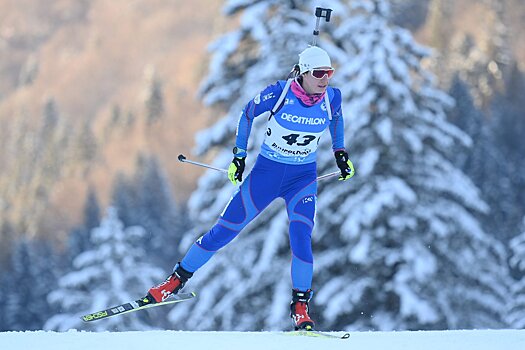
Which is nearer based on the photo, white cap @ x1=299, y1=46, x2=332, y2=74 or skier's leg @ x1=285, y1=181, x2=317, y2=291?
white cap @ x1=299, y1=46, x2=332, y2=74

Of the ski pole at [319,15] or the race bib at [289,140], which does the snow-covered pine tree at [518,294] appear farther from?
the race bib at [289,140]

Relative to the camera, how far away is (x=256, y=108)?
816cm

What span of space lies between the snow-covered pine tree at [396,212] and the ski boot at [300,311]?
24.3 feet

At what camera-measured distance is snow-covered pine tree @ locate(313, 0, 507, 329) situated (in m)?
15.6

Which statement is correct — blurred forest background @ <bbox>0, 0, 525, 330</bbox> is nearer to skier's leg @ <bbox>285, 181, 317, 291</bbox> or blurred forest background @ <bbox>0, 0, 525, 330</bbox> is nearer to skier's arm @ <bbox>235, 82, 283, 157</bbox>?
skier's leg @ <bbox>285, 181, 317, 291</bbox>

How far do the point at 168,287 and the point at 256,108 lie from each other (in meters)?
1.95

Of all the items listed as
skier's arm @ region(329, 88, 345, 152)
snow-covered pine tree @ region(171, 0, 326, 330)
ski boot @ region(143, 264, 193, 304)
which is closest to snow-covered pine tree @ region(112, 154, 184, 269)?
snow-covered pine tree @ region(171, 0, 326, 330)

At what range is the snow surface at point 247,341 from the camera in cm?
682

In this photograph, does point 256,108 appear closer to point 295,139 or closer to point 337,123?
point 295,139

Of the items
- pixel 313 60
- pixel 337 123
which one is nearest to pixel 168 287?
pixel 337 123

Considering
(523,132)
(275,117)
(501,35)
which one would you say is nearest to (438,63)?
(501,35)

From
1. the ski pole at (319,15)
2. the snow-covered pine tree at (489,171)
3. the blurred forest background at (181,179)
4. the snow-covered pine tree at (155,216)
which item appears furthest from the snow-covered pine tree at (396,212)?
the snow-covered pine tree at (155,216)

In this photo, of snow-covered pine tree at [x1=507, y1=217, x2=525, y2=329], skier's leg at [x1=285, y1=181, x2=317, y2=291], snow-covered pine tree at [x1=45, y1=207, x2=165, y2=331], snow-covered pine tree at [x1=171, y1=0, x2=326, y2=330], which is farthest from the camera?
snow-covered pine tree at [x1=45, y1=207, x2=165, y2=331]

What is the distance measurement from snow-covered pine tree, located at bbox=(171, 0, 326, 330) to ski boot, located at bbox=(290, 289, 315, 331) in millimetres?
8003
